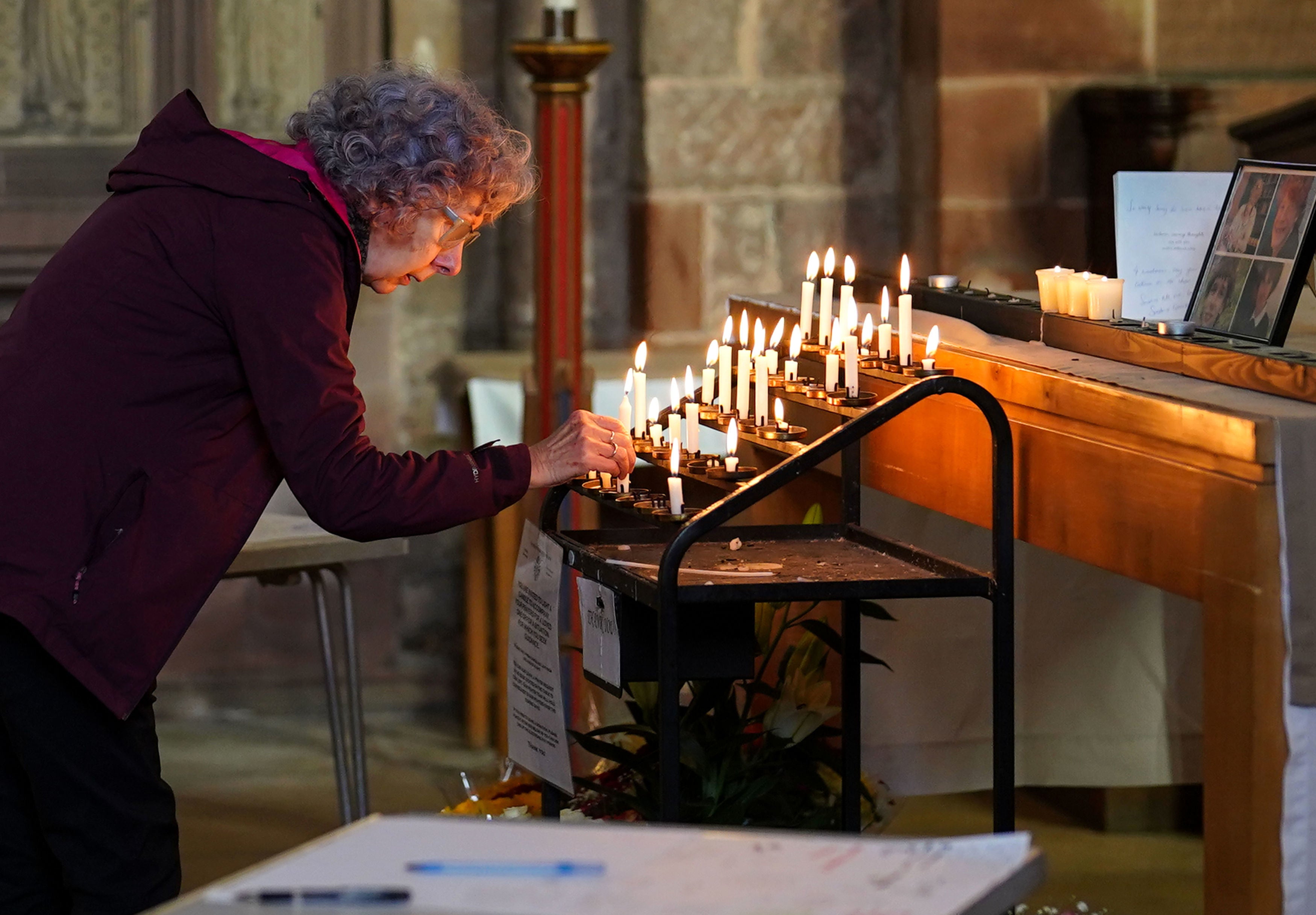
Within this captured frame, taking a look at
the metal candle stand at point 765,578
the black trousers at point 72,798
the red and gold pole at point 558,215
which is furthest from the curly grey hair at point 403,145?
the red and gold pole at point 558,215

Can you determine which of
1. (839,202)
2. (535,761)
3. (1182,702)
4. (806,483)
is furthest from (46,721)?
(839,202)

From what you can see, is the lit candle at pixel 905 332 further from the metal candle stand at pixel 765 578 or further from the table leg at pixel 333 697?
the table leg at pixel 333 697

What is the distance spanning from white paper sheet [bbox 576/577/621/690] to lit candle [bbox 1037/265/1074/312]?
732 mm

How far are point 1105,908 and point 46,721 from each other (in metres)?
1.97

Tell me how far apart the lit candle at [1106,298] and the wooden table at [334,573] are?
1465 mm

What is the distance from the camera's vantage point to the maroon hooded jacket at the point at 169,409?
77.6 inches

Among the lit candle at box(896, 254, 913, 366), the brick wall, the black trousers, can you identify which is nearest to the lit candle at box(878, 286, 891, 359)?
the lit candle at box(896, 254, 913, 366)

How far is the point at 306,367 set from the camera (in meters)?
1.96

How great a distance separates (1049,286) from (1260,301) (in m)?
0.36

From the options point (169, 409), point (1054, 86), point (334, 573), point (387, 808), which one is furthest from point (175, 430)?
point (1054, 86)

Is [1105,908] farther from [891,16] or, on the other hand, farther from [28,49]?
[28,49]

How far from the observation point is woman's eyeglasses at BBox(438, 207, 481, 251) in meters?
2.12

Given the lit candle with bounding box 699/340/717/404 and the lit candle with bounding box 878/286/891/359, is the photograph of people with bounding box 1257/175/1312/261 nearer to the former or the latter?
the lit candle with bounding box 878/286/891/359

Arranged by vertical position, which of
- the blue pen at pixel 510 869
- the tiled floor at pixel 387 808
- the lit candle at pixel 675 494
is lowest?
the tiled floor at pixel 387 808
